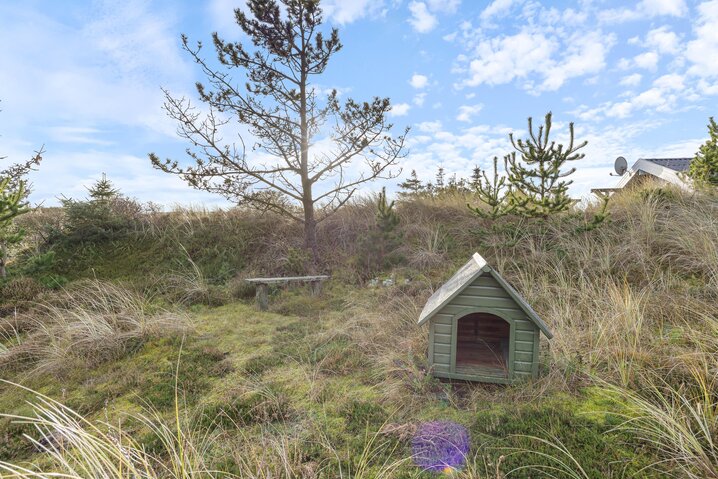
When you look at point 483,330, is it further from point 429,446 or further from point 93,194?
point 93,194

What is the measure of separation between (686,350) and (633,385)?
81 cm

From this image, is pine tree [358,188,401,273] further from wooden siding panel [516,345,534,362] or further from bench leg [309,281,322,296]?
wooden siding panel [516,345,534,362]

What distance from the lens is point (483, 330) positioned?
13.6 feet

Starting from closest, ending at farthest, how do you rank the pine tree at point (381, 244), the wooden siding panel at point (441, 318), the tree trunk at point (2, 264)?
the wooden siding panel at point (441, 318)
the tree trunk at point (2, 264)
the pine tree at point (381, 244)

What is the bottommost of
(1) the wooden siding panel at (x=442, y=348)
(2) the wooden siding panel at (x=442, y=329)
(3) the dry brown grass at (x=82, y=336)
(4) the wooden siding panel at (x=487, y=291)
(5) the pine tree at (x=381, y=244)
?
(3) the dry brown grass at (x=82, y=336)

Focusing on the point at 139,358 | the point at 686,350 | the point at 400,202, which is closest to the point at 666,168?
the point at 400,202

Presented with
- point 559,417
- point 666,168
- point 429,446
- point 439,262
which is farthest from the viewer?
point 666,168

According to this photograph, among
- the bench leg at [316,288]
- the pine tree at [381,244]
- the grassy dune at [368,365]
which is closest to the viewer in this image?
the grassy dune at [368,365]

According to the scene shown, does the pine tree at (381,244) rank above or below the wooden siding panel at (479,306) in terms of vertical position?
above

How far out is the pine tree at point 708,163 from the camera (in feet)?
29.8

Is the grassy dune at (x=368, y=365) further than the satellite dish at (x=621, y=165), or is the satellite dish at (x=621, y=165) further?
the satellite dish at (x=621, y=165)

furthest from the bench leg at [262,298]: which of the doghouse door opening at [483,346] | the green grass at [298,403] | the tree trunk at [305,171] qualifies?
the doghouse door opening at [483,346]

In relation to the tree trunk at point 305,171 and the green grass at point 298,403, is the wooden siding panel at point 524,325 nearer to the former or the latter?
the green grass at point 298,403

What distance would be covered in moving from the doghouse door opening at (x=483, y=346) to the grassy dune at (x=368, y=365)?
20 cm
